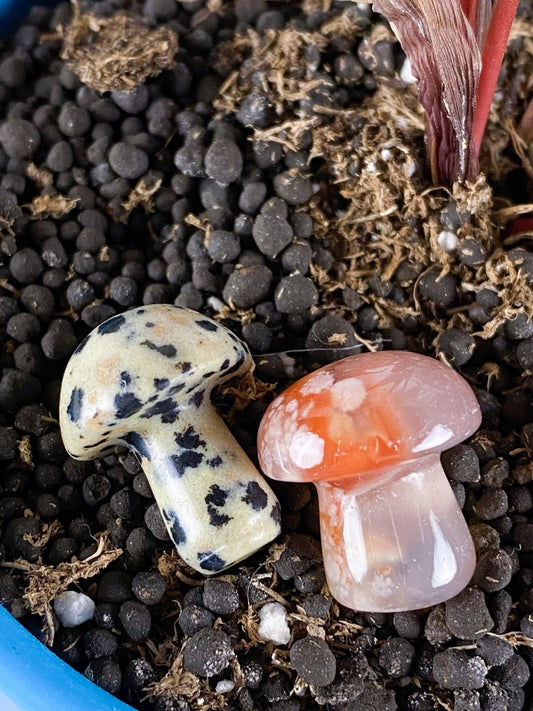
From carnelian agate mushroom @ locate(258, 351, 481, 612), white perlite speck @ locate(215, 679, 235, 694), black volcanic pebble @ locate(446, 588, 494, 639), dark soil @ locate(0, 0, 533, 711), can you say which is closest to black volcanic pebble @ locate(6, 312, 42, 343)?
dark soil @ locate(0, 0, 533, 711)

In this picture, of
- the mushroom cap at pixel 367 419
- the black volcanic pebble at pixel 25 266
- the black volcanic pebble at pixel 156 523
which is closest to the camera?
the mushroom cap at pixel 367 419

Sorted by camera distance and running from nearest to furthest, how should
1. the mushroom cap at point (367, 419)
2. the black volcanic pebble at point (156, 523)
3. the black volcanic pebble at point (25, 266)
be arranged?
the mushroom cap at point (367, 419) → the black volcanic pebble at point (156, 523) → the black volcanic pebble at point (25, 266)

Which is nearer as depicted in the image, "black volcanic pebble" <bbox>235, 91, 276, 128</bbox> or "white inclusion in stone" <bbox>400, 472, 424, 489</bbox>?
"white inclusion in stone" <bbox>400, 472, 424, 489</bbox>

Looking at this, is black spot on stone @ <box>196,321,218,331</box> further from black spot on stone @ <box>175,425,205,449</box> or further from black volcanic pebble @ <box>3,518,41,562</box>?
black volcanic pebble @ <box>3,518,41,562</box>

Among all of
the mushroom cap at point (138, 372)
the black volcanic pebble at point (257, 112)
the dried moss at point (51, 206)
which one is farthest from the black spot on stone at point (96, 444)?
the black volcanic pebble at point (257, 112)

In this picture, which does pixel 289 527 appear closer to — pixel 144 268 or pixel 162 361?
pixel 162 361

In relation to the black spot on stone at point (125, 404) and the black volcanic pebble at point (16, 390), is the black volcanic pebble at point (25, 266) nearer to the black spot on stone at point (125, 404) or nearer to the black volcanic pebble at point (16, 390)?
the black volcanic pebble at point (16, 390)
